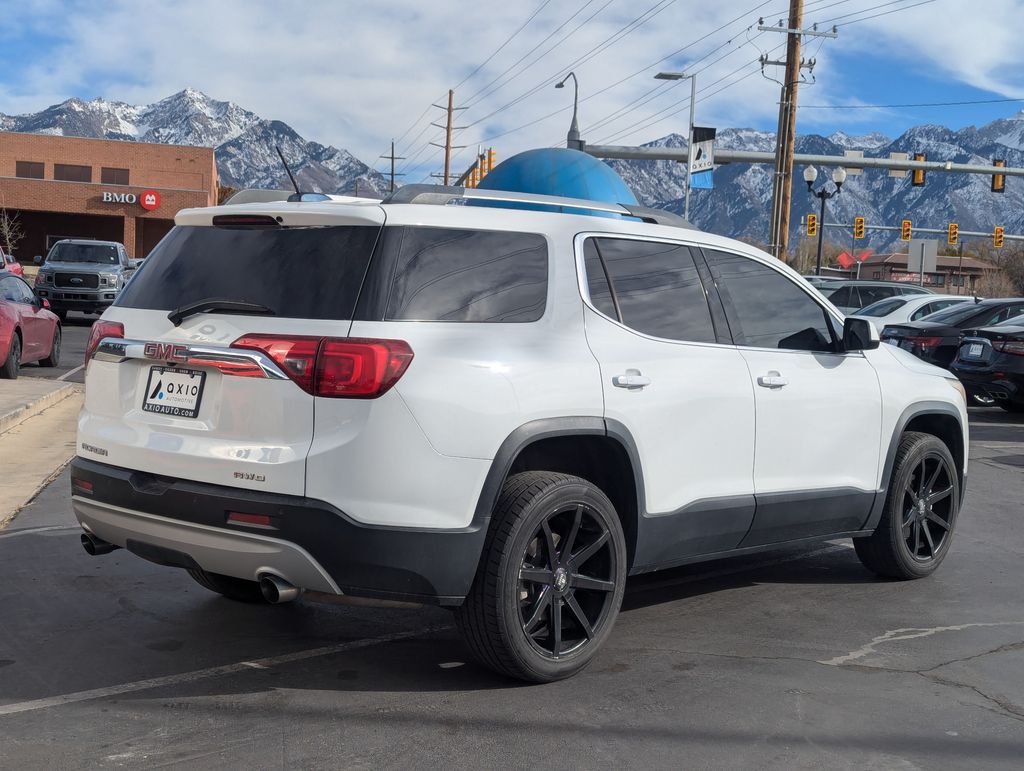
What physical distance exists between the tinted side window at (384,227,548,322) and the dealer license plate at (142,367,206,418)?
2.68ft

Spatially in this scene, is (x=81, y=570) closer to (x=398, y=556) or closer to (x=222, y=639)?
(x=222, y=639)

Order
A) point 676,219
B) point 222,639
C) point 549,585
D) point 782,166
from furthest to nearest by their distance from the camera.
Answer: point 782,166
point 676,219
point 222,639
point 549,585

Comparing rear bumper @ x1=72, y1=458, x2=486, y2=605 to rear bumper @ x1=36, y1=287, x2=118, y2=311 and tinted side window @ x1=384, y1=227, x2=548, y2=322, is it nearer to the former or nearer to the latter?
tinted side window @ x1=384, y1=227, x2=548, y2=322

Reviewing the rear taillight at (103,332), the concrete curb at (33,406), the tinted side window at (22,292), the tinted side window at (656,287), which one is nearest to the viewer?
the rear taillight at (103,332)

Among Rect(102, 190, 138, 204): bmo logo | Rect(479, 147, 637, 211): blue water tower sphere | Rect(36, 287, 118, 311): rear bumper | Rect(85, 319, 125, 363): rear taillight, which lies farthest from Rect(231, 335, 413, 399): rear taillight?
Rect(102, 190, 138, 204): bmo logo

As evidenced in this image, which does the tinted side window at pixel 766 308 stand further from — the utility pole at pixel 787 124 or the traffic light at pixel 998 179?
the traffic light at pixel 998 179

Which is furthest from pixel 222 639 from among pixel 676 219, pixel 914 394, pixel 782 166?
pixel 782 166

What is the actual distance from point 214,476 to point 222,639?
1.18 metres

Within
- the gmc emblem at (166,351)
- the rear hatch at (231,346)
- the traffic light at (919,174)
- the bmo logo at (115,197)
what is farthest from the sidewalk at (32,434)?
the bmo logo at (115,197)

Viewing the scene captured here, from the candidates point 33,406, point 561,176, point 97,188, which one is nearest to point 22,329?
point 33,406

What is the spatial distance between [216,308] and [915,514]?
13.6ft

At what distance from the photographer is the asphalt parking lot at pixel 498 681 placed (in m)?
3.92

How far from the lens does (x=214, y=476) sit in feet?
13.9

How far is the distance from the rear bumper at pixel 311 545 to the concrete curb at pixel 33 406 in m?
7.62
